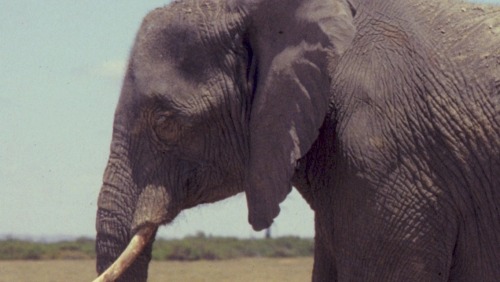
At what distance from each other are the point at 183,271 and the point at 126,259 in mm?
18181

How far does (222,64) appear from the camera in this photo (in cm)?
562

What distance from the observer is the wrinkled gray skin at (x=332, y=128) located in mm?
5336

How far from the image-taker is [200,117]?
5.60 m

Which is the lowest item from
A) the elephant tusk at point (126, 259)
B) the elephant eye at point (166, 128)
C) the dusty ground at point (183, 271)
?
the elephant tusk at point (126, 259)

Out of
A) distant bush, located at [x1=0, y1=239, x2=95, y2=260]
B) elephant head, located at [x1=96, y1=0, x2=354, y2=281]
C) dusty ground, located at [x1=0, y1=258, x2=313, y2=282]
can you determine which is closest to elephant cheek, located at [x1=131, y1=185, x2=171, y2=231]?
elephant head, located at [x1=96, y1=0, x2=354, y2=281]

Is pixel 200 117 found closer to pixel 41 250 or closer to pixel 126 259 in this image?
pixel 126 259

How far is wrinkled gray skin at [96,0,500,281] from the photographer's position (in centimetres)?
534

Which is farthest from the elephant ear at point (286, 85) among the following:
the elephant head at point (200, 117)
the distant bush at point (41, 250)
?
the distant bush at point (41, 250)

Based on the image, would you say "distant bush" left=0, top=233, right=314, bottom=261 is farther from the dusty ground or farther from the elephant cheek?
the elephant cheek

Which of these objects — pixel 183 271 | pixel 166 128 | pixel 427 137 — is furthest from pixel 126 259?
pixel 183 271

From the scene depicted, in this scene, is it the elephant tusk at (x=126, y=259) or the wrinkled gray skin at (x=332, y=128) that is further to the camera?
the elephant tusk at (x=126, y=259)

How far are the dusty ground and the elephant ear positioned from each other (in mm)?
14749

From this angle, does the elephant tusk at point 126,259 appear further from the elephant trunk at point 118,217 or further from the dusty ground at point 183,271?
the dusty ground at point 183,271

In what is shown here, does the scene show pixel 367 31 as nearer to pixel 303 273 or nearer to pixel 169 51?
pixel 169 51
